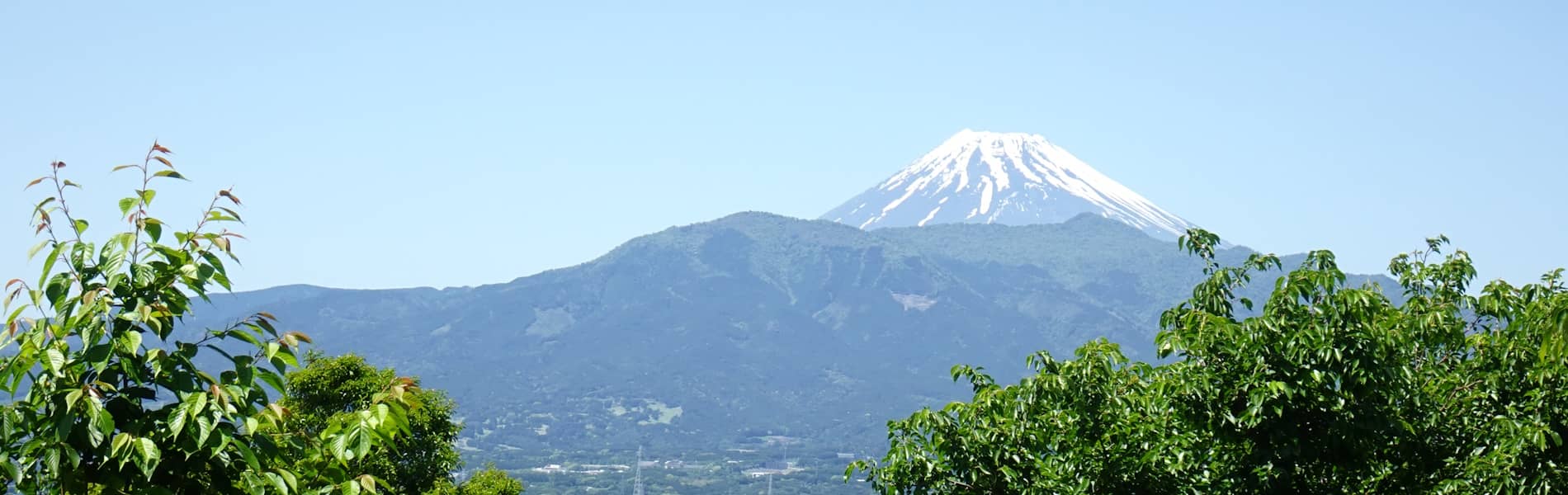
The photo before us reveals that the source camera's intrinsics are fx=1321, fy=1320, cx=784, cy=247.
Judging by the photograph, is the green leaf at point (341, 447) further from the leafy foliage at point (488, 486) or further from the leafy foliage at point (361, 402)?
the leafy foliage at point (488, 486)

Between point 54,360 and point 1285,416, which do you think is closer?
point 54,360

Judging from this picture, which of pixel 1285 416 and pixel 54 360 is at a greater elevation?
pixel 54 360

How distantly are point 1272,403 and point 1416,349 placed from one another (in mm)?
4280

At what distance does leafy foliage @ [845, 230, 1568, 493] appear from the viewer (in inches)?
387

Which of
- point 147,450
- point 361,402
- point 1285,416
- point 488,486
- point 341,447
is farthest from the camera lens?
point 488,486

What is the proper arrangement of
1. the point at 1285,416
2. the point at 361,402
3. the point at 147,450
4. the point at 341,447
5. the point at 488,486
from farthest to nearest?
the point at 488,486 < the point at 361,402 < the point at 1285,416 < the point at 341,447 < the point at 147,450

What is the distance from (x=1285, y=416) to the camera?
996cm

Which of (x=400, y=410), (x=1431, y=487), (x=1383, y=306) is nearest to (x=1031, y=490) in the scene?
(x=1431, y=487)

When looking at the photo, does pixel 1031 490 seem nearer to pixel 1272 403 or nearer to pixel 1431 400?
pixel 1272 403

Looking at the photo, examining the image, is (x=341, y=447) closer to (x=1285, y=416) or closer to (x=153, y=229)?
(x=153, y=229)

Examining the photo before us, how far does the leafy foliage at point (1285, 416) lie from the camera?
9.82 m

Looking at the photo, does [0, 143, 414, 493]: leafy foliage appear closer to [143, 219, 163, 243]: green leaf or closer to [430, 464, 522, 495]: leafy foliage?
[143, 219, 163, 243]: green leaf

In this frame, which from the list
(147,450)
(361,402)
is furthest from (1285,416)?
(361,402)

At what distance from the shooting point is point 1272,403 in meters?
9.74
